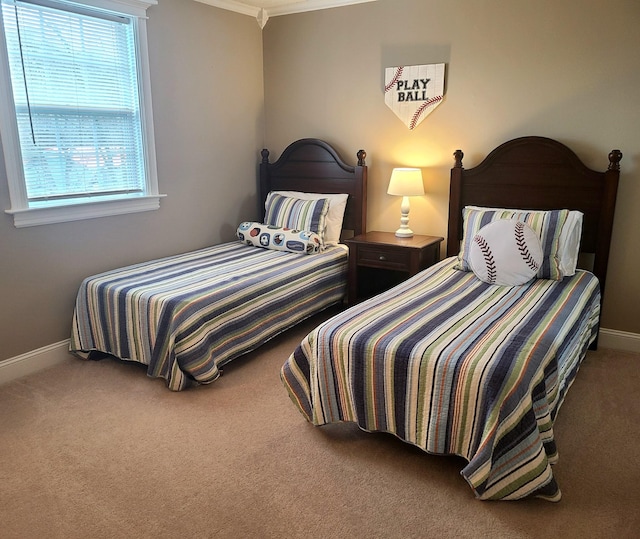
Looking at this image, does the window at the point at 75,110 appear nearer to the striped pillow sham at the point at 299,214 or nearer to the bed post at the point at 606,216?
the striped pillow sham at the point at 299,214

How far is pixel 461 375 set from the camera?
1976mm

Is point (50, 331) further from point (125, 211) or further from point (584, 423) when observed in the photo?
point (584, 423)

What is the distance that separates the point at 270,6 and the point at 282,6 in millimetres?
94

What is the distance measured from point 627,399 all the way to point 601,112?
1652mm

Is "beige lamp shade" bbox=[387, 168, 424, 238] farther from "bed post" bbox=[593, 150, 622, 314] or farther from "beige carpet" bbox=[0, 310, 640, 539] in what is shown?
"beige carpet" bbox=[0, 310, 640, 539]

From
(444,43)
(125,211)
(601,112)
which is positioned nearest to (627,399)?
(601,112)

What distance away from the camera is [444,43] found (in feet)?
11.7

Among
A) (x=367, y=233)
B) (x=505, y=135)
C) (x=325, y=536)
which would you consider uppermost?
(x=505, y=135)

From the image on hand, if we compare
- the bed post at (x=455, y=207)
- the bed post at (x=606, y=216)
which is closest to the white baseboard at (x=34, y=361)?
the bed post at (x=455, y=207)

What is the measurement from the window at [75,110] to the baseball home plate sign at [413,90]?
5.46ft

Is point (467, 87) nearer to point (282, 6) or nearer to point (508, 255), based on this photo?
point (508, 255)

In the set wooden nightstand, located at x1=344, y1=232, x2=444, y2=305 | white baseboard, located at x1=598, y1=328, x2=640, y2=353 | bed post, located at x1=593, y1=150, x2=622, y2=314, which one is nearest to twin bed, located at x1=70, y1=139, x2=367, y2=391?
wooden nightstand, located at x1=344, y1=232, x2=444, y2=305

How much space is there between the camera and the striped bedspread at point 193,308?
9.20 feet

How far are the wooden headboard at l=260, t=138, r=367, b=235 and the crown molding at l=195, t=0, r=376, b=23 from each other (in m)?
0.97
